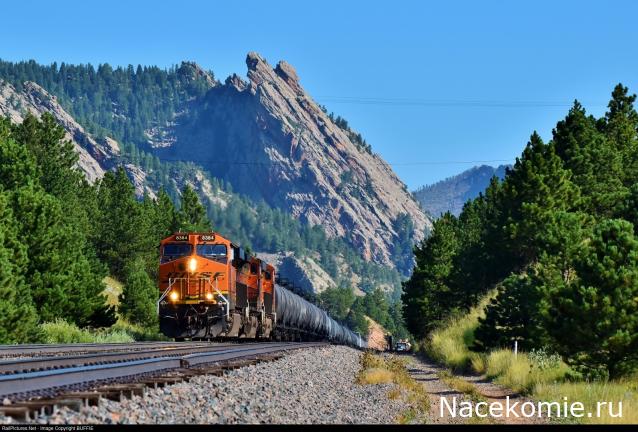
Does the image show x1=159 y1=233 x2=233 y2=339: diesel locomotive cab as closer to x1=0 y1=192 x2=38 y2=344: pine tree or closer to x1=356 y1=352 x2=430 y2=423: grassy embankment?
x1=0 y1=192 x2=38 y2=344: pine tree

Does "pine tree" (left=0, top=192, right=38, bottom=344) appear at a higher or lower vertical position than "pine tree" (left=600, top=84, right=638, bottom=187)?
lower

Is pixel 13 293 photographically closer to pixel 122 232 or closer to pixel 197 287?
pixel 197 287

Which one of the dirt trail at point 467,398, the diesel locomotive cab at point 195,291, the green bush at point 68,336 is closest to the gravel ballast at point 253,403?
the dirt trail at point 467,398

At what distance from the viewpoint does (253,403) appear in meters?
13.6

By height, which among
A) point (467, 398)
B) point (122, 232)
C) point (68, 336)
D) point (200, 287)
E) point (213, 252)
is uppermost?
point (122, 232)

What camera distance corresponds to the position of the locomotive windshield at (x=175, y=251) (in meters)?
35.4

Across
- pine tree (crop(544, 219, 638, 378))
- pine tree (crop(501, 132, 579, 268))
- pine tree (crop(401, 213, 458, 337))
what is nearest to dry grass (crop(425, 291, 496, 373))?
pine tree (crop(501, 132, 579, 268))

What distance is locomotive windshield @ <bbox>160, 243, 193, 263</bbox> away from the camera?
116 feet

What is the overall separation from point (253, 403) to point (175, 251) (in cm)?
2263

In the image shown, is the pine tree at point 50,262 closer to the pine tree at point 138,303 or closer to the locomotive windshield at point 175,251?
the locomotive windshield at point 175,251

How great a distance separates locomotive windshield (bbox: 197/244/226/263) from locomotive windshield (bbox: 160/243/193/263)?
17.8 inches

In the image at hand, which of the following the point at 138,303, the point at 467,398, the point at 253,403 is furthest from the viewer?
the point at 138,303

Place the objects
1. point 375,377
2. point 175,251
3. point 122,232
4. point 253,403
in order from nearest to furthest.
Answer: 1. point 253,403
2. point 375,377
3. point 175,251
4. point 122,232

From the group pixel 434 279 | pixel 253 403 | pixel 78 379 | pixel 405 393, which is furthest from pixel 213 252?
pixel 434 279
